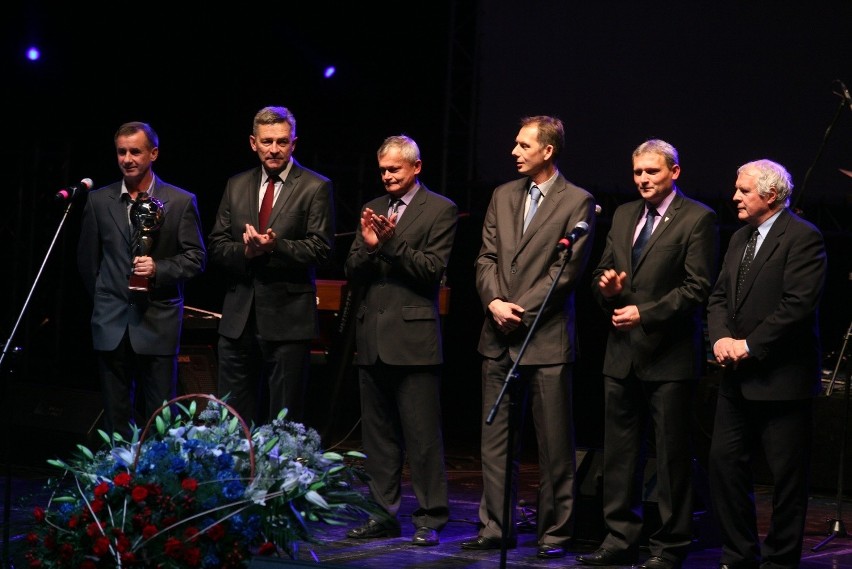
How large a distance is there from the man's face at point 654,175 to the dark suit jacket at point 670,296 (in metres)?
0.08

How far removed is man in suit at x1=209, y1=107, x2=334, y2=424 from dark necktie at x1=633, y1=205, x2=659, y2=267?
1417 millimetres

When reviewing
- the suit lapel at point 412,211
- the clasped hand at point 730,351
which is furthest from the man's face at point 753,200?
the suit lapel at point 412,211

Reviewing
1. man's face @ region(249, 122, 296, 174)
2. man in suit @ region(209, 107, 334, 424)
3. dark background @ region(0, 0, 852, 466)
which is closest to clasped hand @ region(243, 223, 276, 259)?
man in suit @ region(209, 107, 334, 424)

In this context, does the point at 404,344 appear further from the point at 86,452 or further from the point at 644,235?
the point at 86,452

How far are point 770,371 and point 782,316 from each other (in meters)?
0.23

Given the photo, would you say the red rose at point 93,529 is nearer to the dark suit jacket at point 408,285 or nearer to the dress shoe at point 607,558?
the dark suit jacket at point 408,285

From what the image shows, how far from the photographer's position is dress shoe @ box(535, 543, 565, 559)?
4766mm

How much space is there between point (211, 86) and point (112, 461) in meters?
7.05

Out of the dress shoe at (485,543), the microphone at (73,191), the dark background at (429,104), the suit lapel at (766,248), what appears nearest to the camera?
the suit lapel at (766,248)

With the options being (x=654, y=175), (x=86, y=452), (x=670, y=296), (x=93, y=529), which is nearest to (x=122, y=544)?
(x=93, y=529)

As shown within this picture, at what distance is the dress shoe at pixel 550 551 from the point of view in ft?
15.6

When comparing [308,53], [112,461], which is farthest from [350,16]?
[112,461]

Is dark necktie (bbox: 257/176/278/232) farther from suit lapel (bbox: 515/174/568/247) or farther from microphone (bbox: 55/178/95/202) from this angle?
suit lapel (bbox: 515/174/568/247)

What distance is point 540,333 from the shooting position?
16.0 ft
